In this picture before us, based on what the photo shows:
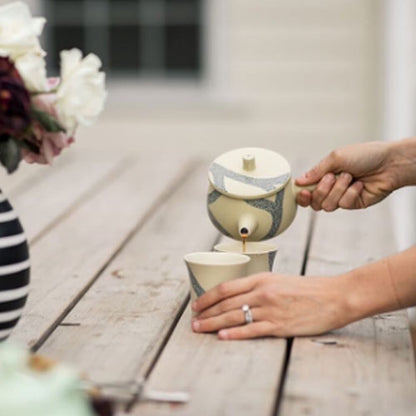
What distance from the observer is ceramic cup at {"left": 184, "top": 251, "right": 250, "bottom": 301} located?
157 cm

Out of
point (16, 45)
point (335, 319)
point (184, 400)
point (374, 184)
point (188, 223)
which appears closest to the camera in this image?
point (184, 400)

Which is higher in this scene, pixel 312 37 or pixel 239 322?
pixel 239 322

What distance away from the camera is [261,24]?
642 cm

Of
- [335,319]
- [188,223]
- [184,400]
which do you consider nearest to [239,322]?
[335,319]

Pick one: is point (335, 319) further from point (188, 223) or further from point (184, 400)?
point (188, 223)

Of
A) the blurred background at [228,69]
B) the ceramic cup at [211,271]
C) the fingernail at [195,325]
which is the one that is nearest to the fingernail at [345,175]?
the ceramic cup at [211,271]

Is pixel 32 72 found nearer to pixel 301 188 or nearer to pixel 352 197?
pixel 301 188

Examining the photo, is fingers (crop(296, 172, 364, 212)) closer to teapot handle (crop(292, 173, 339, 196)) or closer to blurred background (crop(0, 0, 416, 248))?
teapot handle (crop(292, 173, 339, 196))

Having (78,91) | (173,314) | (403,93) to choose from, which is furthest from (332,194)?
(403,93)

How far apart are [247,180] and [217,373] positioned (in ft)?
1.41

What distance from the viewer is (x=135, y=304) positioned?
1746 millimetres

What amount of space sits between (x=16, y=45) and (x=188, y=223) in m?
1.09

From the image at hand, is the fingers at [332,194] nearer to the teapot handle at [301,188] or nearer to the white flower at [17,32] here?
the teapot handle at [301,188]

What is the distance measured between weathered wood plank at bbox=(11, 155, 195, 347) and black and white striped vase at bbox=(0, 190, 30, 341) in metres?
0.10
